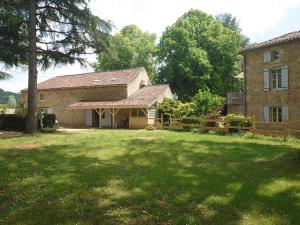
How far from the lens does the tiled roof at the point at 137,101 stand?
106 feet

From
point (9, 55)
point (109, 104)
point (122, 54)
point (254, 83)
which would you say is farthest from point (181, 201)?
point (122, 54)

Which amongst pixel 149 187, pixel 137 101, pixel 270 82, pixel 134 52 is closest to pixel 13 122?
pixel 137 101

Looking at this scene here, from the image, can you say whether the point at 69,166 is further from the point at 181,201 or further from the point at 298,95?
the point at 298,95

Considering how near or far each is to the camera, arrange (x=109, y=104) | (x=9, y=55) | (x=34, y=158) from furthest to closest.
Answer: (x=109, y=104) < (x=9, y=55) < (x=34, y=158)

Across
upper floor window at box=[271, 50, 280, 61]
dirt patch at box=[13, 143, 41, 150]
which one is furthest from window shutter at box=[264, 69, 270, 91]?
dirt patch at box=[13, 143, 41, 150]

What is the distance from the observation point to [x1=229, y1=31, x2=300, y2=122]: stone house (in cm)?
2416

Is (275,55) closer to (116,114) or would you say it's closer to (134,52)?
(116,114)

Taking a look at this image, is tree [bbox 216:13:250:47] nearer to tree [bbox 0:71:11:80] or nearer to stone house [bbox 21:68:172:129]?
stone house [bbox 21:68:172:129]

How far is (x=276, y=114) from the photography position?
1014 inches

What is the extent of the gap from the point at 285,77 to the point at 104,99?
18.6 m

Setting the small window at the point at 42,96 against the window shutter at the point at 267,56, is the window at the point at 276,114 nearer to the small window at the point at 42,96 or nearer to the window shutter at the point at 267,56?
the window shutter at the point at 267,56

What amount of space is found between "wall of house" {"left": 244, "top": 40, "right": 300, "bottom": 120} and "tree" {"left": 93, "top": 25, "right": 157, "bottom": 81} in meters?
25.1

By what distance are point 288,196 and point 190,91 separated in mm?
37085

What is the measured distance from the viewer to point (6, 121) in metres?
26.5
